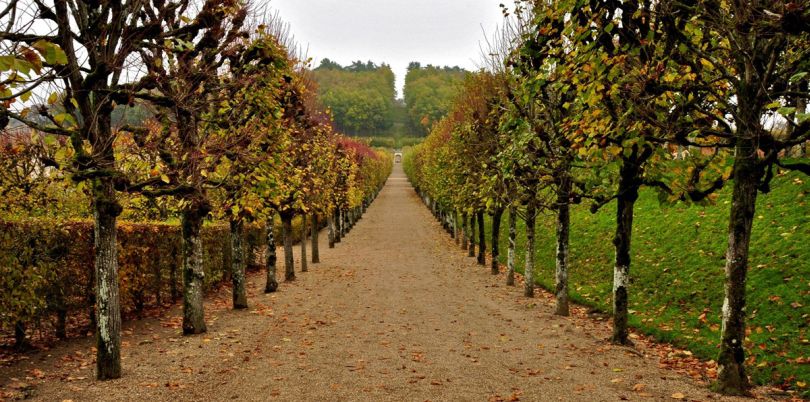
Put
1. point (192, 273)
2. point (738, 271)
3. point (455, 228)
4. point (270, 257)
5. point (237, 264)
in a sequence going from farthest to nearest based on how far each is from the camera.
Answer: point (455, 228), point (270, 257), point (237, 264), point (192, 273), point (738, 271)

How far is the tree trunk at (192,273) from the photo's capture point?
12.7m

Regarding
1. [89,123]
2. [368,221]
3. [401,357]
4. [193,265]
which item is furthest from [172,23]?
[368,221]

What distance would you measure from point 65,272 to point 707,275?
17.4 m

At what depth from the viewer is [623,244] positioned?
448 inches

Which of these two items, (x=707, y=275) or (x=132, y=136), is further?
(x=707, y=275)

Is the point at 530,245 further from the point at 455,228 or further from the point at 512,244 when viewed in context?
the point at 455,228

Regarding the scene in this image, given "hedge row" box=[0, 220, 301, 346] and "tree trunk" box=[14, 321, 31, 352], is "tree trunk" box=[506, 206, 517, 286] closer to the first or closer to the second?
"hedge row" box=[0, 220, 301, 346]

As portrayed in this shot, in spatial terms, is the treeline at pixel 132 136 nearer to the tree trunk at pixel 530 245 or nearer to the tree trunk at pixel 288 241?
the tree trunk at pixel 288 241

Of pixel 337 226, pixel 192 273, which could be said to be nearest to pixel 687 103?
pixel 192 273

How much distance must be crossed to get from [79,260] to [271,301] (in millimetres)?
7089

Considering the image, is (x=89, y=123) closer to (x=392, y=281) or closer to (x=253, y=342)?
(x=253, y=342)

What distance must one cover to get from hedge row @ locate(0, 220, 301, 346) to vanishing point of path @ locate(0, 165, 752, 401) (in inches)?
36.1

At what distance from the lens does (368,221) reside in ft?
183

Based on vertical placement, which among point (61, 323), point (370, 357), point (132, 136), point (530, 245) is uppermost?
point (132, 136)
